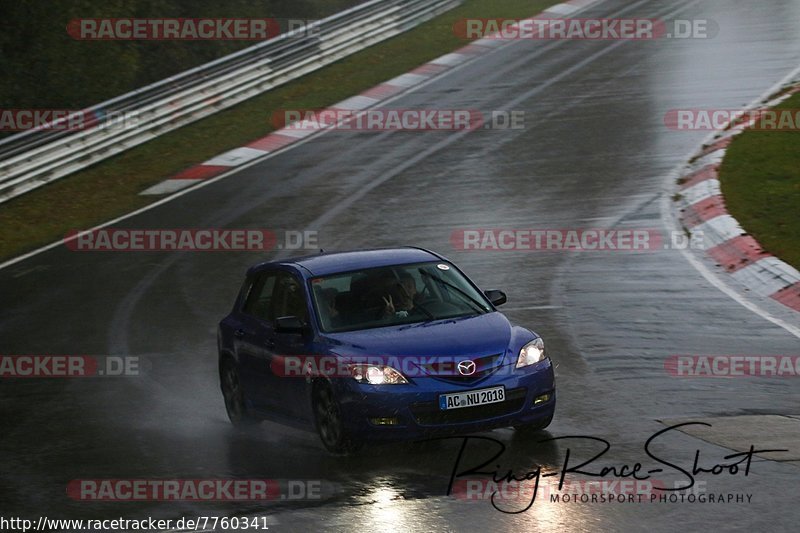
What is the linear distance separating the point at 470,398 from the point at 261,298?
Result: 296 cm

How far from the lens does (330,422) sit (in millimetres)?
10078

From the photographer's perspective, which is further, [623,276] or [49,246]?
[49,246]

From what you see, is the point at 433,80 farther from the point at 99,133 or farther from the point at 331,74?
the point at 99,133

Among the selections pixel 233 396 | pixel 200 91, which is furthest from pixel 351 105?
pixel 233 396

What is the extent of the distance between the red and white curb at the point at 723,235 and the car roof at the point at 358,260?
4898 millimetres

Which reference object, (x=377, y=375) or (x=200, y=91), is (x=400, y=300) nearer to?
(x=377, y=375)

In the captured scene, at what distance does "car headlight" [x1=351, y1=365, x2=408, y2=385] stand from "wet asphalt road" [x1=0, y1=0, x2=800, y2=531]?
567 millimetres

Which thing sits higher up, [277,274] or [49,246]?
[277,274]

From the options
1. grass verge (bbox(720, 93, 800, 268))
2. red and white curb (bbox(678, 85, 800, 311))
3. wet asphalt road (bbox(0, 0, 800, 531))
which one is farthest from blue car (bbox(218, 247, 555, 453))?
grass verge (bbox(720, 93, 800, 268))

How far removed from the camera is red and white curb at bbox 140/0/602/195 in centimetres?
2491

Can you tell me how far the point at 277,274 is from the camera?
38.9 ft

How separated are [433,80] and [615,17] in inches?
308

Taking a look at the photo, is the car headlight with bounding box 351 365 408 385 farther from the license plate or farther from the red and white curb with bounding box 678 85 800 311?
the red and white curb with bounding box 678 85 800 311

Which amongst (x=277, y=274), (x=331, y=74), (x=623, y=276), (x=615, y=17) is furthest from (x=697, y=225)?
(x=615, y=17)
